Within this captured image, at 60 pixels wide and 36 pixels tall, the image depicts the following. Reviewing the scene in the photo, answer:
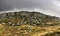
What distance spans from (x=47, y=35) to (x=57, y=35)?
251 inches

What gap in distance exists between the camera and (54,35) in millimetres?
111625

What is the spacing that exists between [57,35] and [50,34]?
4.46 metres

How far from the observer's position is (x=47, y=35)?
368 ft

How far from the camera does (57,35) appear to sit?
112250 millimetres

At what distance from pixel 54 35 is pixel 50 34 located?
272cm

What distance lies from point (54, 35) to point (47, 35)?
441cm

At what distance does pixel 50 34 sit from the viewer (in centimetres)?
11281
